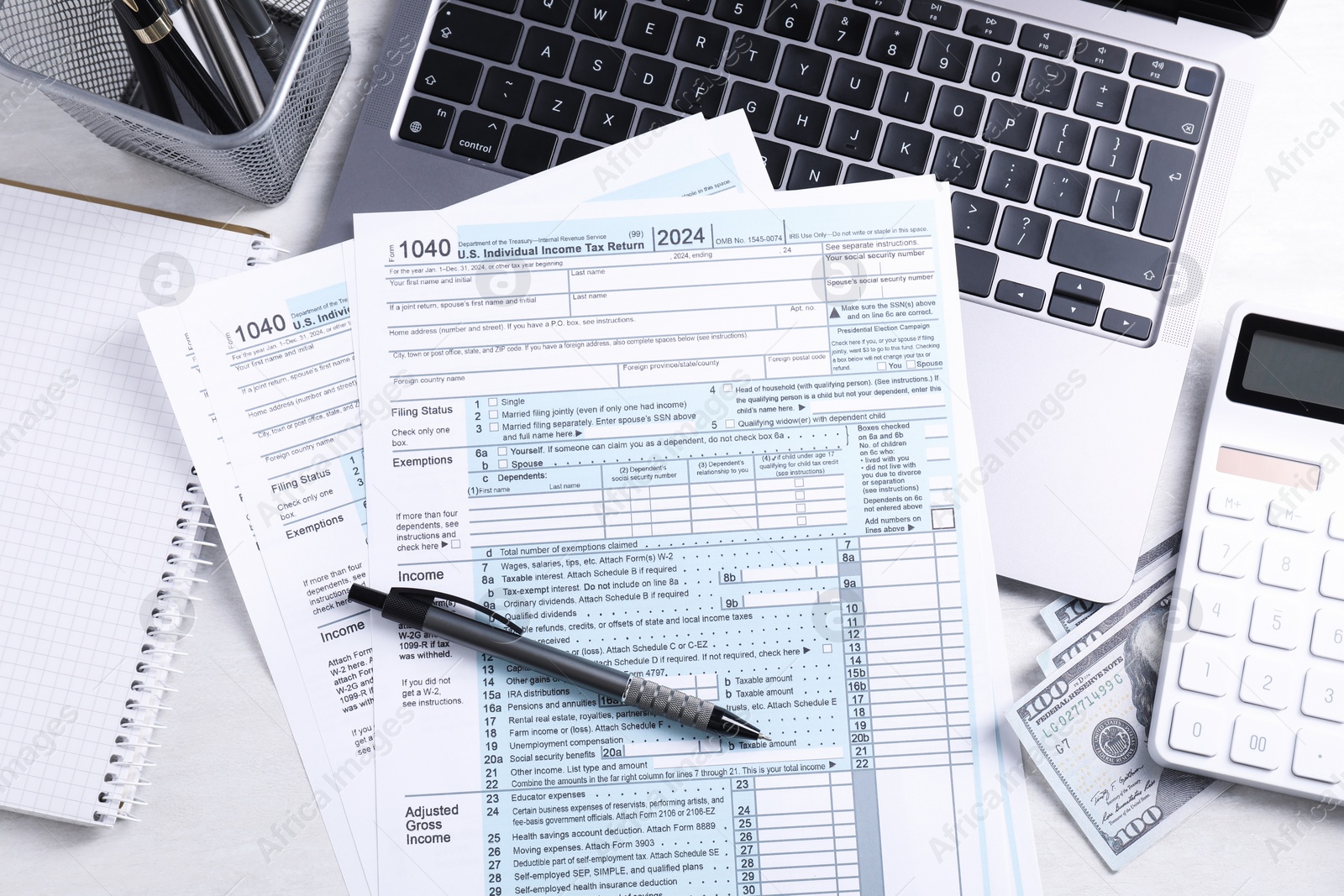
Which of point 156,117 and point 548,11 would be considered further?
point 548,11

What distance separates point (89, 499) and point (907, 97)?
605mm

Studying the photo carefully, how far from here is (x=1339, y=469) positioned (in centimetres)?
60

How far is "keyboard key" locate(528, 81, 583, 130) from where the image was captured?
64cm

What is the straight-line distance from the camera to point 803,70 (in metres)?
0.64

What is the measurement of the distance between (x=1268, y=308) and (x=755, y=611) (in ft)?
1.26

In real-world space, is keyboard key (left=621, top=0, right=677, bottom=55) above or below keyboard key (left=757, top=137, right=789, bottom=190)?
above

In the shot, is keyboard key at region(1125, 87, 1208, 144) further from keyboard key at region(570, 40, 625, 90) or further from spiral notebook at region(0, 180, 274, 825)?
spiral notebook at region(0, 180, 274, 825)

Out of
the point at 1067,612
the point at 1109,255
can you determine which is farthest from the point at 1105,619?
the point at 1109,255

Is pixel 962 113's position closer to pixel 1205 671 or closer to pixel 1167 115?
pixel 1167 115

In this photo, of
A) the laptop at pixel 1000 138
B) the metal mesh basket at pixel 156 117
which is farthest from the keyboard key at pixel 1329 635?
the metal mesh basket at pixel 156 117

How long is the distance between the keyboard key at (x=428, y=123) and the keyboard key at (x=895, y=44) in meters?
0.29

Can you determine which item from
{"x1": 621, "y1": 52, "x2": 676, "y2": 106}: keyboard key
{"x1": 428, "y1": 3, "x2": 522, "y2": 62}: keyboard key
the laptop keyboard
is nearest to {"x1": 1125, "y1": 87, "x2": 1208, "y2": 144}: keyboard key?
the laptop keyboard

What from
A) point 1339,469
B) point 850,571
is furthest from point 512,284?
point 1339,469

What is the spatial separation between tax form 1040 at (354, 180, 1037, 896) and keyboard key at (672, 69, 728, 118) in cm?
6
